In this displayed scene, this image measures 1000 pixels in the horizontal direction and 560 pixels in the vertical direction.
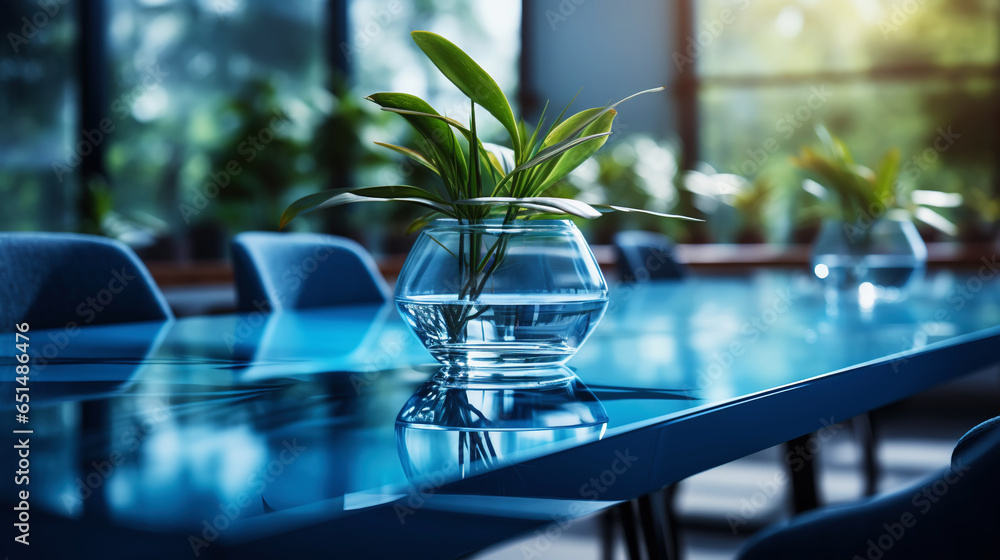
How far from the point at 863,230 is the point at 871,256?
6 cm

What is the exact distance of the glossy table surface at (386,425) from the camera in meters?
0.36

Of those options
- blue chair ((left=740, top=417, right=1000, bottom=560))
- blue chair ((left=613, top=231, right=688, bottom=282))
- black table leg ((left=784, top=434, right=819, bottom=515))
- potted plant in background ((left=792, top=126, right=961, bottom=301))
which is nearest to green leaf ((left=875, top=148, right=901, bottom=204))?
potted plant in background ((left=792, top=126, right=961, bottom=301))

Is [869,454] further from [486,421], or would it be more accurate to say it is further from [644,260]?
[486,421]

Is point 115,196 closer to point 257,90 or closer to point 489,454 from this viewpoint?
point 257,90

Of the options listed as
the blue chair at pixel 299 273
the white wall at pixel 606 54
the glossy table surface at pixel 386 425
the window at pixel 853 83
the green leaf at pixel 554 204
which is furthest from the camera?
the white wall at pixel 606 54

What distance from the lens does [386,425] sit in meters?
0.52

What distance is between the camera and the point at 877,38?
17.9 ft

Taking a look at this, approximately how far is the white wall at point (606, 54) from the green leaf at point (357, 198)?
518 cm

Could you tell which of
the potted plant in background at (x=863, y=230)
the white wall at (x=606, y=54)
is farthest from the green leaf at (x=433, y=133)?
the white wall at (x=606, y=54)

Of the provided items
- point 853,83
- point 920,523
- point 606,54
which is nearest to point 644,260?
point 920,523

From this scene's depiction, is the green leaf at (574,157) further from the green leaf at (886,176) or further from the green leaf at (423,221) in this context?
the green leaf at (886,176)

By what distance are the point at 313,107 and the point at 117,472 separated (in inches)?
180

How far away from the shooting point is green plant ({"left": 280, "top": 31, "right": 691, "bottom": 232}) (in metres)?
0.67

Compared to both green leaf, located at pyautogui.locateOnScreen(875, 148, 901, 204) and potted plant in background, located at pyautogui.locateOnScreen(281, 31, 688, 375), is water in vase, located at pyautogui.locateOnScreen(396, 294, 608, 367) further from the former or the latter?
green leaf, located at pyautogui.locateOnScreen(875, 148, 901, 204)
